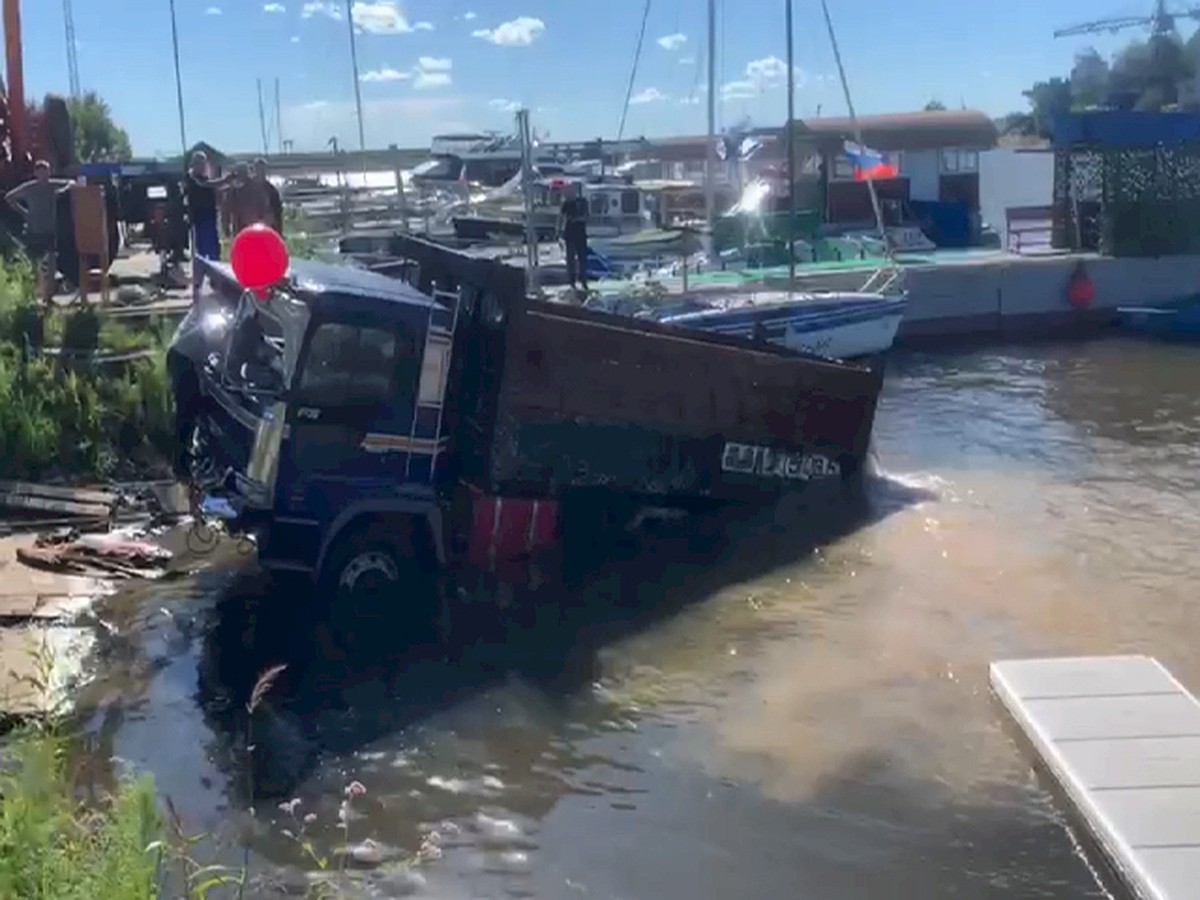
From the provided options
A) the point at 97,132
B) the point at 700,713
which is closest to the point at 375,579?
the point at 700,713

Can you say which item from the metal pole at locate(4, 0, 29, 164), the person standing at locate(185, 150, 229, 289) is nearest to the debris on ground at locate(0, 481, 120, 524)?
the person standing at locate(185, 150, 229, 289)

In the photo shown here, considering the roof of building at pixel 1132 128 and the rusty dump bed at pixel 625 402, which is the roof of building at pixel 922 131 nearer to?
the roof of building at pixel 1132 128

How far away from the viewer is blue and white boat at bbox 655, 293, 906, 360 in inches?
800

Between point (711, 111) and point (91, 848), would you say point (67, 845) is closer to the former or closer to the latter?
point (91, 848)

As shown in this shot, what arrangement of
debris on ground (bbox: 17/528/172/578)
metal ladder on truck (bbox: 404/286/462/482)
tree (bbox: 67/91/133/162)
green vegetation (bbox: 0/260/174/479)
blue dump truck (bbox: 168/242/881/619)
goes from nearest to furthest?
1. blue dump truck (bbox: 168/242/881/619)
2. metal ladder on truck (bbox: 404/286/462/482)
3. debris on ground (bbox: 17/528/172/578)
4. green vegetation (bbox: 0/260/174/479)
5. tree (bbox: 67/91/133/162)

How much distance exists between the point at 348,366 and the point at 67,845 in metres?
4.92

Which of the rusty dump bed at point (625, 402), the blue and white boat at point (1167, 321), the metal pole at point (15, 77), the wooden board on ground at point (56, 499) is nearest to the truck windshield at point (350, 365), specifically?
the rusty dump bed at point (625, 402)

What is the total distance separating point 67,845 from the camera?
527cm

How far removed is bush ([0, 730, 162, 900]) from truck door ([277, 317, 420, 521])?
4113mm

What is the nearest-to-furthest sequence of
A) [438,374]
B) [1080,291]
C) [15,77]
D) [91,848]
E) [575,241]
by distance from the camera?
1. [91,848]
2. [438,374]
3. [15,77]
4. [575,241]
5. [1080,291]

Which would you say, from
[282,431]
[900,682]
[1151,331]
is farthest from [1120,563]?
[1151,331]

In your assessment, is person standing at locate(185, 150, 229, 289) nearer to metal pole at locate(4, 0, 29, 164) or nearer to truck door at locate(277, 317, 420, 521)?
metal pole at locate(4, 0, 29, 164)

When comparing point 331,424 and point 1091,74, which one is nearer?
point 331,424

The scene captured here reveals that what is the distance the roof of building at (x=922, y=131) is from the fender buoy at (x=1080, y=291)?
7322mm
